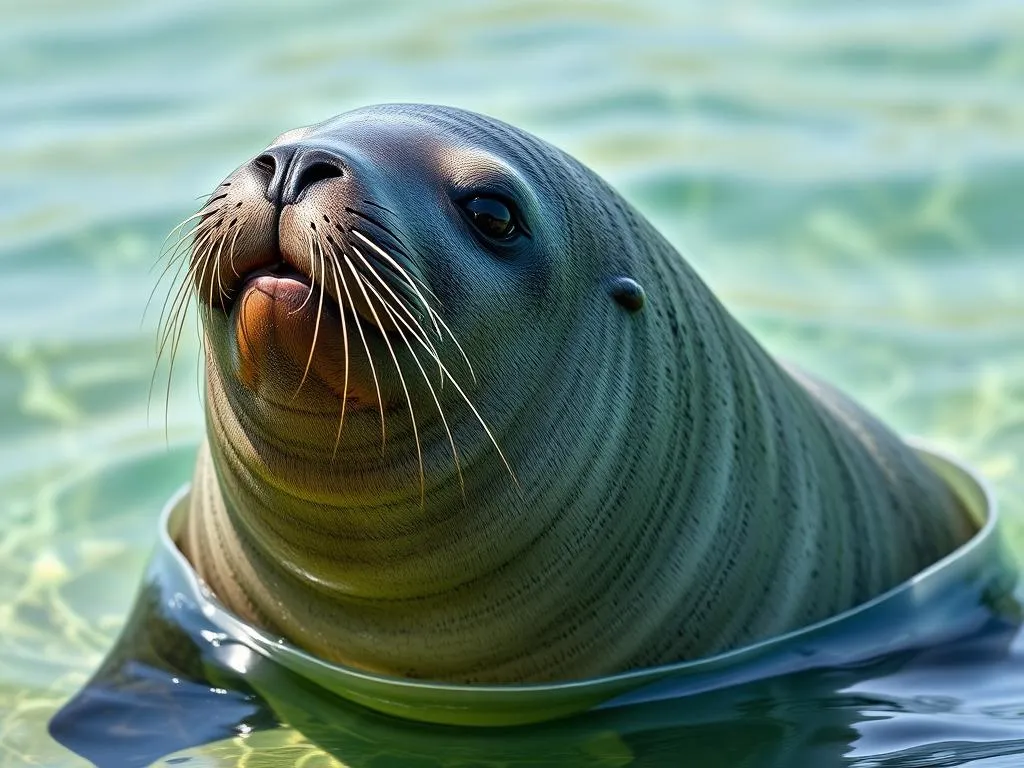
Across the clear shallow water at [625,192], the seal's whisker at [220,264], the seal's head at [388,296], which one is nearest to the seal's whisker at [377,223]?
the seal's head at [388,296]

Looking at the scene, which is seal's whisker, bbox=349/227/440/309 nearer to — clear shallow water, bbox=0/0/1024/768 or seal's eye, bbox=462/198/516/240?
seal's eye, bbox=462/198/516/240

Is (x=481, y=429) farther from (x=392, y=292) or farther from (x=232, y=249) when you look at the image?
(x=232, y=249)

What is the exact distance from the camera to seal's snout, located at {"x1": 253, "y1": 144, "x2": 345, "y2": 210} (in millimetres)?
3240

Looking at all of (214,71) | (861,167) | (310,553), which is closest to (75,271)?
(214,71)

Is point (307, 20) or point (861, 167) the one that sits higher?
point (307, 20)

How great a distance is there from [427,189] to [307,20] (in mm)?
7395

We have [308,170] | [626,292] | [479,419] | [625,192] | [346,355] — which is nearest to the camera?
[346,355]

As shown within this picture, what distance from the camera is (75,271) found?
290 inches

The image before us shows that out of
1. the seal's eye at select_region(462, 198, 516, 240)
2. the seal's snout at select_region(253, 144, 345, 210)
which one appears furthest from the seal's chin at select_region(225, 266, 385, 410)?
the seal's eye at select_region(462, 198, 516, 240)

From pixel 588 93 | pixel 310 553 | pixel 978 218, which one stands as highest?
pixel 588 93

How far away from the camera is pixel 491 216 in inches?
138

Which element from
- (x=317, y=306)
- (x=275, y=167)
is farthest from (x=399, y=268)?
(x=275, y=167)

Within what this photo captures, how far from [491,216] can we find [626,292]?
0.41 meters

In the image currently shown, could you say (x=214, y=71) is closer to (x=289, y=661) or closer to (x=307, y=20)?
(x=307, y=20)
